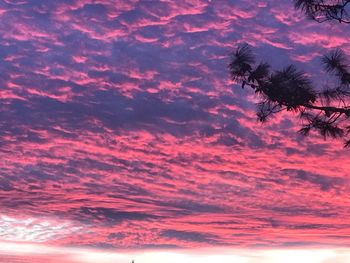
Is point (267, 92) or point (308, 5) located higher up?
point (308, 5)

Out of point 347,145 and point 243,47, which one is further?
point 347,145

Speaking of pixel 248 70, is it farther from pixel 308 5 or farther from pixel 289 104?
pixel 308 5

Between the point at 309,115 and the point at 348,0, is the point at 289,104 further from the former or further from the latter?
the point at 348,0

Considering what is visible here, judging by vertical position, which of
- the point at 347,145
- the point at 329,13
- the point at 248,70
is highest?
the point at 329,13

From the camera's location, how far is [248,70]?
11328mm

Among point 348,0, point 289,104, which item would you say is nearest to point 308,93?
point 289,104

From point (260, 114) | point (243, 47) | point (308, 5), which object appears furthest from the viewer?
point (260, 114)

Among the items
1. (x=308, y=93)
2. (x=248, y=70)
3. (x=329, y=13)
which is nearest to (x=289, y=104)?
(x=308, y=93)

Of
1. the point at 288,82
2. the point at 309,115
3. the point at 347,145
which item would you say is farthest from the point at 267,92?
the point at 347,145

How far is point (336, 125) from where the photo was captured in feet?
40.5

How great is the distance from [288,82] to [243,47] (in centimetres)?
123

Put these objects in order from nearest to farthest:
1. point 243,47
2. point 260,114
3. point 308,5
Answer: point 243,47
point 308,5
point 260,114

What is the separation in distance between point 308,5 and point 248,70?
199 centimetres

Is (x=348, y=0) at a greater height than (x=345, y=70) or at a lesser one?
greater
